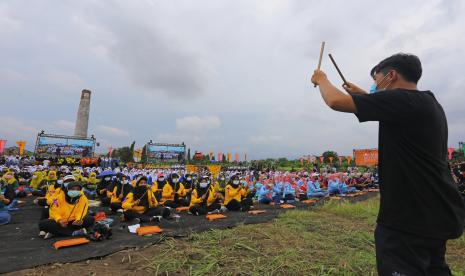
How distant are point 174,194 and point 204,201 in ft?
6.74

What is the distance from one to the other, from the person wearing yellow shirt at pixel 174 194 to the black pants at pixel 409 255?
983 centimetres

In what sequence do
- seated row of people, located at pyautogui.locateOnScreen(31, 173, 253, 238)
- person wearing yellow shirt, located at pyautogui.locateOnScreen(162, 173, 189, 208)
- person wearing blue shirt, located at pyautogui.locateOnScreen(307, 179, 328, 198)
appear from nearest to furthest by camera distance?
1. seated row of people, located at pyautogui.locateOnScreen(31, 173, 253, 238)
2. person wearing yellow shirt, located at pyautogui.locateOnScreen(162, 173, 189, 208)
3. person wearing blue shirt, located at pyautogui.locateOnScreen(307, 179, 328, 198)

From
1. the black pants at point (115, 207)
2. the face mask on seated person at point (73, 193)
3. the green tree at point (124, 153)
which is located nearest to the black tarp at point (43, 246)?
the face mask on seated person at point (73, 193)

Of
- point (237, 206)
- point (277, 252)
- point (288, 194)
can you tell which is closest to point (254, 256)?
point (277, 252)

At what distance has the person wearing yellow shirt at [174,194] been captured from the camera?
1106 centimetres

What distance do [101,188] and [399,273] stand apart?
12784 millimetres

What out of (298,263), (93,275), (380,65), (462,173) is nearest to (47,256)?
(93,275)

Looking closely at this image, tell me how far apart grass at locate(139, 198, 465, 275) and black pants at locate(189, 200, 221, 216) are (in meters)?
3.35

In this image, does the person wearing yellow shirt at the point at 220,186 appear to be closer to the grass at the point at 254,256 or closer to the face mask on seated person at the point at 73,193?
the grass at the point at 254,256

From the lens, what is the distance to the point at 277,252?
471 cm

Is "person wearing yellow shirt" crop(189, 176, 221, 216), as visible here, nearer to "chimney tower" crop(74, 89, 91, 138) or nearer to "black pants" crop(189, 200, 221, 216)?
"black pants" crop(189, 200, 221, 216)

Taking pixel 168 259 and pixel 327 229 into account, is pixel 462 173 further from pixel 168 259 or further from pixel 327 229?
pixel 168 259

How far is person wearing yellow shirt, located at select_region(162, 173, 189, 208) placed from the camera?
11.1 metres

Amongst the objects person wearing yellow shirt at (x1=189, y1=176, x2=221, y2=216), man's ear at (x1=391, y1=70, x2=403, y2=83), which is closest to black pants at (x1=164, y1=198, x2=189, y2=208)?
person wearing yellow shirt at (x1=189, y1=176, x2=221, y2=216)
